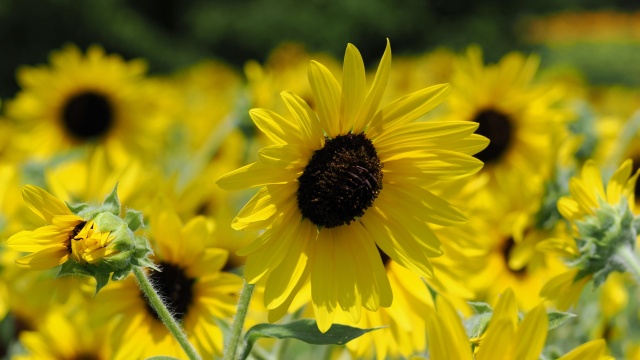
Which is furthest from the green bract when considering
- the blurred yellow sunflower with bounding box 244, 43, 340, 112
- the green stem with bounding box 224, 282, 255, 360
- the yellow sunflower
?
the blurred yellow sunflower with bounding box 244, 43, 340, 112

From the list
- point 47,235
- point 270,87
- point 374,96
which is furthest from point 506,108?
point 47,235

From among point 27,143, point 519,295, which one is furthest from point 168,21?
point 519,295

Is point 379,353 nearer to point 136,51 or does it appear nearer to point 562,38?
point 136,51

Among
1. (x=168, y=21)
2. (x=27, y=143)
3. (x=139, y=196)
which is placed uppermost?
(x=139, y=196)

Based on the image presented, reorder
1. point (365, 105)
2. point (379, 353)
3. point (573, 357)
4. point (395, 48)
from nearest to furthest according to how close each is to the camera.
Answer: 1. point (573, 357)
2. point (365, 105)
3. point (379, 353)
4. point (395, 48)

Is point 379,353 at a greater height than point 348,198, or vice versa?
point 348,198

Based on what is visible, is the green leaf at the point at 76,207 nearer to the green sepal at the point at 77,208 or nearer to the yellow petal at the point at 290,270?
the green sepal at the point at 77,208

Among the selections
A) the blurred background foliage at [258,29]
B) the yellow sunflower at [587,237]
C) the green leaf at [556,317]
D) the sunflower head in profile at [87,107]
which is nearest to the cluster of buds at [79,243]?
the green leaf at [556,317]
